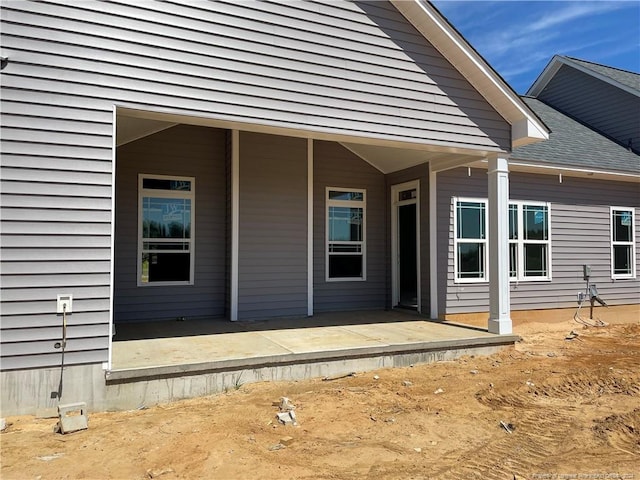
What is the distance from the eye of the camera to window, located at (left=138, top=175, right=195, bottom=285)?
714 cm

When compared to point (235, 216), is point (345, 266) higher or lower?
lower

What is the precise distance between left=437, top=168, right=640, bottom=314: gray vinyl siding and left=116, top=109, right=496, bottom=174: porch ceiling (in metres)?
0.58

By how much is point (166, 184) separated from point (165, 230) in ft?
2.42

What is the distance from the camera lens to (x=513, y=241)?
8648mm

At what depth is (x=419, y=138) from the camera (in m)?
5.92

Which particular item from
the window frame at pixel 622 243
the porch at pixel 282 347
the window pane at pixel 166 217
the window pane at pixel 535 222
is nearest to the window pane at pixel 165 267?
the window pane at pixel 166 217

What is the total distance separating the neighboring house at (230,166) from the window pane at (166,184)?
3 centimetres

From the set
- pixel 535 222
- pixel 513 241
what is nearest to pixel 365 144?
pixel 513 241

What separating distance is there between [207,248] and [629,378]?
6.09 m

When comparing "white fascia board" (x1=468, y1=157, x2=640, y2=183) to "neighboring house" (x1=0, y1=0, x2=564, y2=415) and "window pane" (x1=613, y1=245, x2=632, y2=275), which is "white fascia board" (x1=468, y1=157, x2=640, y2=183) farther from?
"window pane" (x1=613, y1=245, x2=632, y2=275)

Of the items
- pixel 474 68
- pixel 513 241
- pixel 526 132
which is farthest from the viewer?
pixel 513 241

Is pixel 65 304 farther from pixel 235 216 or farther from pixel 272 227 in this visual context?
pixel 272 227

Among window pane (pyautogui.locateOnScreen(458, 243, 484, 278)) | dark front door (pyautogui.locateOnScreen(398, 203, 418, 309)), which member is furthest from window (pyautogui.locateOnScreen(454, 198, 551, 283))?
dark front door (pyautogui.locateOnScreen(398, 203, 418, 309))

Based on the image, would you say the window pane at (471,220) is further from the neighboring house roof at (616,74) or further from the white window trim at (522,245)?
the neighboring house roof at (616,74)
